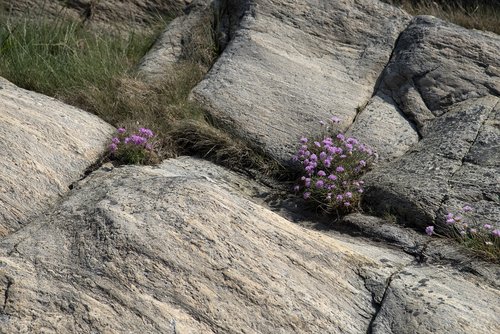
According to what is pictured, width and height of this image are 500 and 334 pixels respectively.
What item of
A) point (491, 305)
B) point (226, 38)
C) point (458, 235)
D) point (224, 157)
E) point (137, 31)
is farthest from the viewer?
point (137, 31)

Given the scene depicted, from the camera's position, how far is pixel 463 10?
9.59 meters

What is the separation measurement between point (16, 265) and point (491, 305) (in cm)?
322

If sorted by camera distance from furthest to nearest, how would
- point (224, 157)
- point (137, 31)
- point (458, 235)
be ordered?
point (137, 31)
point (224, 157)
point (458, 235)

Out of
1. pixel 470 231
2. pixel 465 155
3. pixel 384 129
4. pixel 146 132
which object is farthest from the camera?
pixel 384 129

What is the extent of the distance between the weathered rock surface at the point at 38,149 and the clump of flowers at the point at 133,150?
131 mm

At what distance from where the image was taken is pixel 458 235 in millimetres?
5637

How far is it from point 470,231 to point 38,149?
11.7 ft

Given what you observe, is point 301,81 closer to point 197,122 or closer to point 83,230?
point 197,122

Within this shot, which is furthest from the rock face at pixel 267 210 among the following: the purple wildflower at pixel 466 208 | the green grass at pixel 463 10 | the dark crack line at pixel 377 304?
the green grass at pixel 463 10

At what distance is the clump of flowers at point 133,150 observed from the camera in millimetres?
6281

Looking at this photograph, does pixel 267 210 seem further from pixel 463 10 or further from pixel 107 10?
pixel 463 10

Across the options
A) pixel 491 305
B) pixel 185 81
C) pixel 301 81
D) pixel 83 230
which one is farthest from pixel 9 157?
pixel 491 305

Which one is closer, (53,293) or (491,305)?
(53,293)

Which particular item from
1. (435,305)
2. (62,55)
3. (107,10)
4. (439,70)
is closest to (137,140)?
(62,55)
